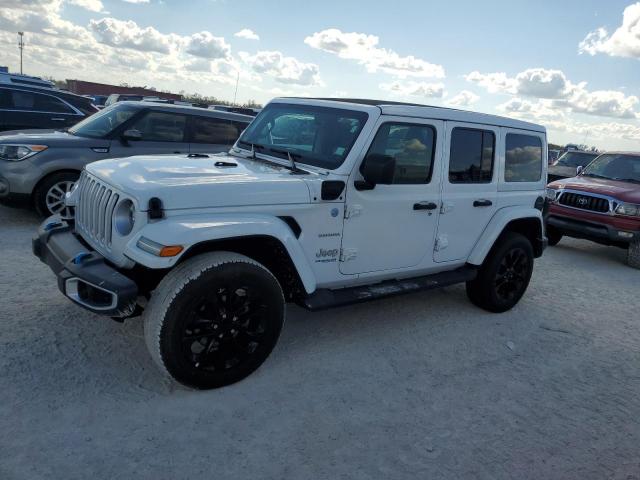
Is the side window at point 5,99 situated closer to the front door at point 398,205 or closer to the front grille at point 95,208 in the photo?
the front grille at point 95,208

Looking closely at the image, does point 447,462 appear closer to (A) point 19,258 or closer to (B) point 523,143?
(B) point 523,143

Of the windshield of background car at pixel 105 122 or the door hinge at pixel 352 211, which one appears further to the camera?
the windshield of background car at pixel 105 122

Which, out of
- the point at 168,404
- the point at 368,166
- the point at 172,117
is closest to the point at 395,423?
the point at 168,404

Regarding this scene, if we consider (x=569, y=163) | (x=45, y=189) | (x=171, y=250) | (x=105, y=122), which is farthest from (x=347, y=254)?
(x=569, y=163)

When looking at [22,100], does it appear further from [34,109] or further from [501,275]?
[501,275]

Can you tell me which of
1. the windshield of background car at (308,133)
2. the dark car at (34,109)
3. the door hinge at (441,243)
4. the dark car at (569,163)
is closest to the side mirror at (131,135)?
the windshield of background car at (308,133)

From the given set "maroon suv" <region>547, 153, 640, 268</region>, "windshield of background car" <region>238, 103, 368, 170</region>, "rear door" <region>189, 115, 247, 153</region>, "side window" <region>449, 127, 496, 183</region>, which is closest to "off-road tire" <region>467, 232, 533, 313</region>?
"side window" <region>449, 127, 496, 183</region>

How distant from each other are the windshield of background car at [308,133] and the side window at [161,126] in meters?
3.04

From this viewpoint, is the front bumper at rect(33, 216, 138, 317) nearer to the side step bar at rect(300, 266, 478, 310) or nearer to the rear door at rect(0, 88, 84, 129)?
the side step bar at rect(300, 266, 478, 310)

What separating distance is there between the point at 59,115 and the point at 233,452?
30.0 feet

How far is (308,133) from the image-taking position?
13.6 feet

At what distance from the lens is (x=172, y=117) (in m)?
7.32

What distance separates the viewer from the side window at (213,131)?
294 inches

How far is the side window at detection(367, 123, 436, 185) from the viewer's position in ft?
13.0
